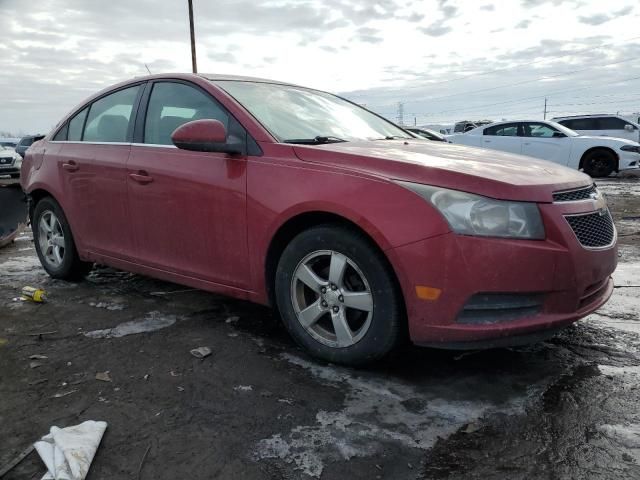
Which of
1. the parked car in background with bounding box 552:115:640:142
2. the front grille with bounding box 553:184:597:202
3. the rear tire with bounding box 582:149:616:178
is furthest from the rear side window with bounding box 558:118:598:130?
the front grille with bounding box 553:184:597:202

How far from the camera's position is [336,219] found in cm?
272

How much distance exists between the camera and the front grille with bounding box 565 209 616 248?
2500 millimetres

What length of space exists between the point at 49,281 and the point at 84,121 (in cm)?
142

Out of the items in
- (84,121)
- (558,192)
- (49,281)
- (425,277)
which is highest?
(84,121)

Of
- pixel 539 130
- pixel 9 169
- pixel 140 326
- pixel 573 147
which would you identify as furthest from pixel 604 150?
pixel 9 169

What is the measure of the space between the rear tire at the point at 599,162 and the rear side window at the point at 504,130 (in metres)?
1.85

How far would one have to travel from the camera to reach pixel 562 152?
13.4 meters

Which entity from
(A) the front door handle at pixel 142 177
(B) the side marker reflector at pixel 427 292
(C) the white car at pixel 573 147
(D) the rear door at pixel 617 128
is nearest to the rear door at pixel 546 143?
(C) the white car at pixel 573 147

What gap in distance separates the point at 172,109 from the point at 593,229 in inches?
105

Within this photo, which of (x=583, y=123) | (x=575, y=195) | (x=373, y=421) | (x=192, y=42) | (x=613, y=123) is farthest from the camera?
(x=192, y=42)

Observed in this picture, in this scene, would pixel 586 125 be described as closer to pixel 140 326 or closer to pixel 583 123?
pixel 583 123

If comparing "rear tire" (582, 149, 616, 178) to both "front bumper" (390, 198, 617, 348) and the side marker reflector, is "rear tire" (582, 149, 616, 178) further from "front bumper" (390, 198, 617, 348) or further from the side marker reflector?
the side marker reflector

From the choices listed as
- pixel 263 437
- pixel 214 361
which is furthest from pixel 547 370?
pixel 214 361

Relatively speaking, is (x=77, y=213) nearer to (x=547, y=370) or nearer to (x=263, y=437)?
(x=263, y=437)
